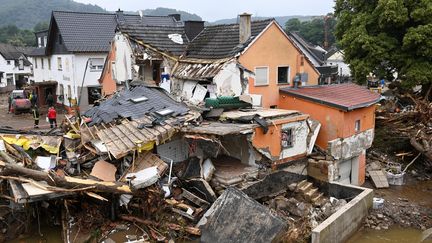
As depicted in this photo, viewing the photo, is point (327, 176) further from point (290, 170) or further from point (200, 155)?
point (200, 155)

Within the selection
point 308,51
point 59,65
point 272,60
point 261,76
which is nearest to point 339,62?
point 308,51

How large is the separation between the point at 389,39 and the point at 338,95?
6594 millimetres

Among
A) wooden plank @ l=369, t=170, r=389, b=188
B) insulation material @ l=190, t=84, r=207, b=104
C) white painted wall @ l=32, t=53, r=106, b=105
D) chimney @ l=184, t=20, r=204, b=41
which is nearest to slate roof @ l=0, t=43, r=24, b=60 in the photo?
white painted wall @ l=32, t=53, r=106, b=105

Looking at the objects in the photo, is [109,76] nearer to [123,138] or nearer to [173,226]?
[123,138]

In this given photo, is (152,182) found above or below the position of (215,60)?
below

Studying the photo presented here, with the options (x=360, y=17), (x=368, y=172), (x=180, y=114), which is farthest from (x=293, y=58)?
(x=180, y=114)

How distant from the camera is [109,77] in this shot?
26.2 meters

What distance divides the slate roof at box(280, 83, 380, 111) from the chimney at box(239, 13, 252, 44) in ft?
10.6

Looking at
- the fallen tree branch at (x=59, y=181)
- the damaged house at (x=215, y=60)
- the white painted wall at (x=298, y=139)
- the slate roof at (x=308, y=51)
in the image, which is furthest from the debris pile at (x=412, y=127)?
the fallen tree branch at (x=59, y=181)

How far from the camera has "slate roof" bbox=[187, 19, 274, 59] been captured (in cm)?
2072

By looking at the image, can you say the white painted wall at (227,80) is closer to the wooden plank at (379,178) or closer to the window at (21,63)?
the wooden plank at (379,178)

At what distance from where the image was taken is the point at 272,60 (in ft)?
70.0

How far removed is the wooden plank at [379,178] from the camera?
20.2 meters

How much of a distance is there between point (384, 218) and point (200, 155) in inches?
316
